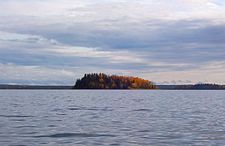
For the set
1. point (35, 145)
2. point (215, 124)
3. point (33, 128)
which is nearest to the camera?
point (35, 145)

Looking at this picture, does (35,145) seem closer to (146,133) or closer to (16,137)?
(16,137)

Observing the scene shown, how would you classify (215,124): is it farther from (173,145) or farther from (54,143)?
(54,143)

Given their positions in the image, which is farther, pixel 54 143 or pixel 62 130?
pixel 62 130

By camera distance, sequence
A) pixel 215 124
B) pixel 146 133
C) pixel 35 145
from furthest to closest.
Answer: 1. pixel 215 124
2. pixel 146 133
3. pixel 35 145

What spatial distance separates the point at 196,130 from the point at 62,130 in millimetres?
9295

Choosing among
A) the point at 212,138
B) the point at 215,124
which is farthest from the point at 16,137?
the point at 215,124

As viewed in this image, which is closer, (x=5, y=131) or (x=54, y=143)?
(x=54, y=143)

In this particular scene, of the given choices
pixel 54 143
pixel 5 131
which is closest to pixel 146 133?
pixel 54 143

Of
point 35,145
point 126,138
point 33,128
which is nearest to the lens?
point 35,145

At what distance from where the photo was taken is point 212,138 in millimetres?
28484

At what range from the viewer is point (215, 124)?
36844 mm

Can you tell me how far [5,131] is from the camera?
103ft

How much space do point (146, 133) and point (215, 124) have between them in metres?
8.42

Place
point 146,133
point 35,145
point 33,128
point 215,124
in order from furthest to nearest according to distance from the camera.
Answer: point 215,124 < point 33,128 < point 146,133 < point 35,145
